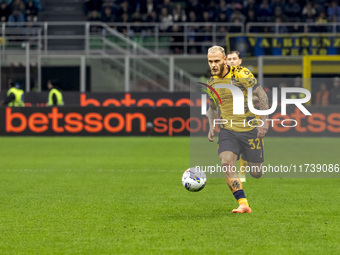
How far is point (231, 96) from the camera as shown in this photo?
921 cm

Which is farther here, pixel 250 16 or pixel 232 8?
pixel 232 8

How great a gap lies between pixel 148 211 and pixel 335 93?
55.5 feet

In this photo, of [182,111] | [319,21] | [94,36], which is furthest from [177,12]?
[182,111]

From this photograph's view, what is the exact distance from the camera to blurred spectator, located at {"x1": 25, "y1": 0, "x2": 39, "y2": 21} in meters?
31.9

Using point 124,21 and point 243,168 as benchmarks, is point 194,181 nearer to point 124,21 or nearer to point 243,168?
point 243,168

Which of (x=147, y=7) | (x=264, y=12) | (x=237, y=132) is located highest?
(x=147, y=7)

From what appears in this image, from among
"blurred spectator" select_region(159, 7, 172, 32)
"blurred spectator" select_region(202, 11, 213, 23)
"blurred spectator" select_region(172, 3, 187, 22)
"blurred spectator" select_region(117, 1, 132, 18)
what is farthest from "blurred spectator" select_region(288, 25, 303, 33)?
"blurred spectator" select_region(117, 1, 132, 18)

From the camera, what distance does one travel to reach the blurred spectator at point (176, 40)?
31062mm

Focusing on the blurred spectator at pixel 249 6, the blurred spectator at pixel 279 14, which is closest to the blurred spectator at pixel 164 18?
the blurred spectator at pixel 249 6

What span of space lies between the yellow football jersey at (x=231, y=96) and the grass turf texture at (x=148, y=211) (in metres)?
1.07

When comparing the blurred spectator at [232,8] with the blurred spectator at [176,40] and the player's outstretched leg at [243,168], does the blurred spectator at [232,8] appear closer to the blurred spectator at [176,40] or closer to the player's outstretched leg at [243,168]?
the blurred spectator at [176,40]

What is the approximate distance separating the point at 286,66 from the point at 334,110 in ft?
15.8

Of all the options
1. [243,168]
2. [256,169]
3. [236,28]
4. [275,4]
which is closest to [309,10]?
[275,4]

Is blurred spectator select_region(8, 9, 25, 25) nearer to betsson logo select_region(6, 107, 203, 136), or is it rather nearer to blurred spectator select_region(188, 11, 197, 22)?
blurred spectator select_region(188, 11, 197, 22)
